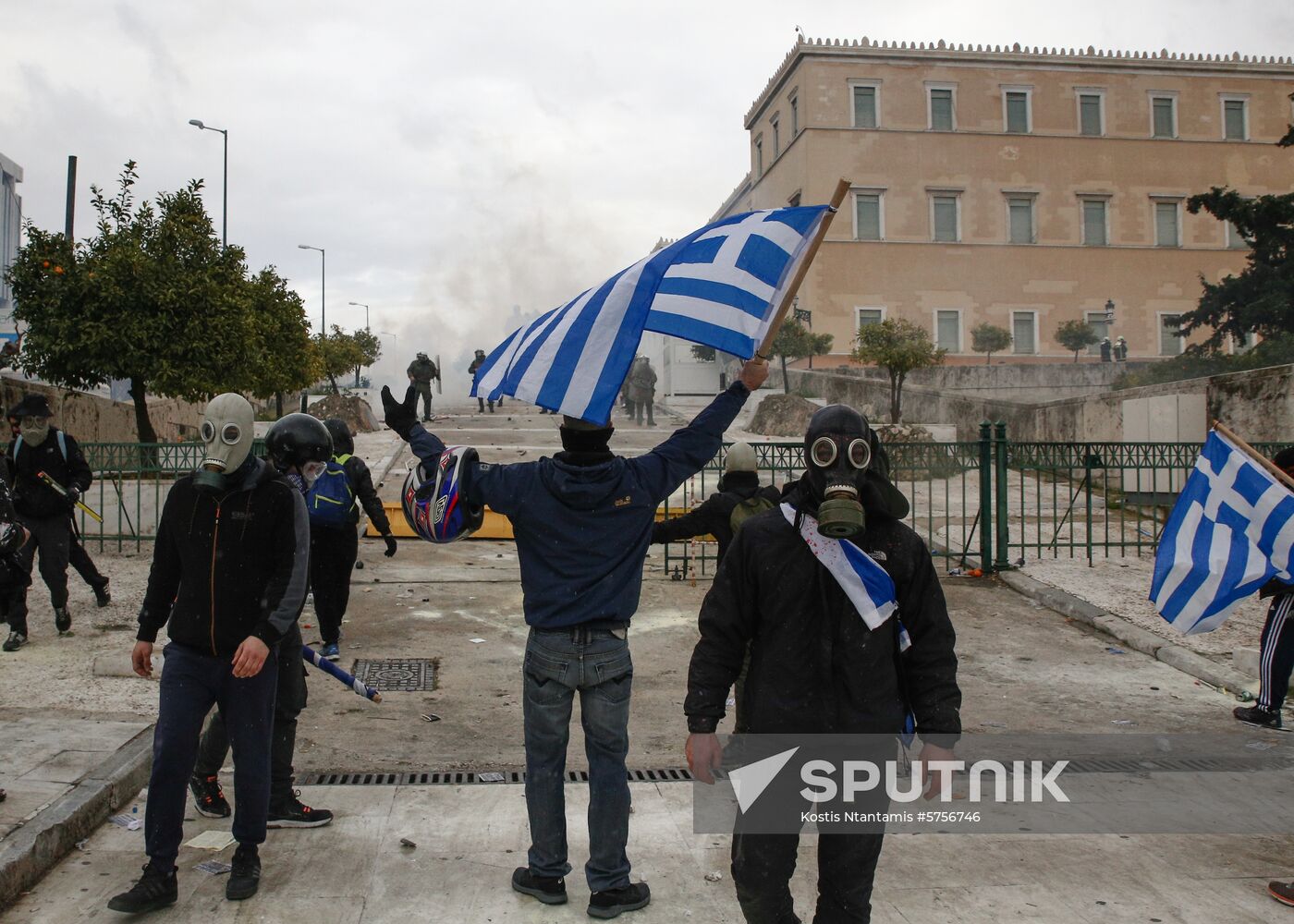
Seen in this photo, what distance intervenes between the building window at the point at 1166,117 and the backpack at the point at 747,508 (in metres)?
48.1

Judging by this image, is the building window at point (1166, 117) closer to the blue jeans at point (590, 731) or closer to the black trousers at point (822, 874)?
the blue jeans at point (590, 731)

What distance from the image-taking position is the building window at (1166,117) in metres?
46.4

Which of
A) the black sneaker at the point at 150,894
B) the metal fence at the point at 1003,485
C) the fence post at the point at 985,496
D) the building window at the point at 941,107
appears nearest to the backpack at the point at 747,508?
the black sneaker at the point at 150,894

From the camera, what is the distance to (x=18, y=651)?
7902mm

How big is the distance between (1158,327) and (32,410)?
46.7 metres

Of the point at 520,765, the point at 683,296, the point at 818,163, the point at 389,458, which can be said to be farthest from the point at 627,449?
the point at 818,163

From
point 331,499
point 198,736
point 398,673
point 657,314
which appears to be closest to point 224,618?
point 198,736

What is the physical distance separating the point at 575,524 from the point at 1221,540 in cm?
390

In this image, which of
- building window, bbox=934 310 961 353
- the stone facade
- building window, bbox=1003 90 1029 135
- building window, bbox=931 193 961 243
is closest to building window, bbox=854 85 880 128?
the stone facade

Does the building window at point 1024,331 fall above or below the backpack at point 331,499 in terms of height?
above

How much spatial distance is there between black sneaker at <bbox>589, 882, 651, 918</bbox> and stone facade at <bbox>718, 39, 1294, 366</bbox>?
132ft

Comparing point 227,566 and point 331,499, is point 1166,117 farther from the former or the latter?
point 227,566

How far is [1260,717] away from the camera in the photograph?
666 centimetres

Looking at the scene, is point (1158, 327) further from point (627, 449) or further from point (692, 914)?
point (692, 914)
